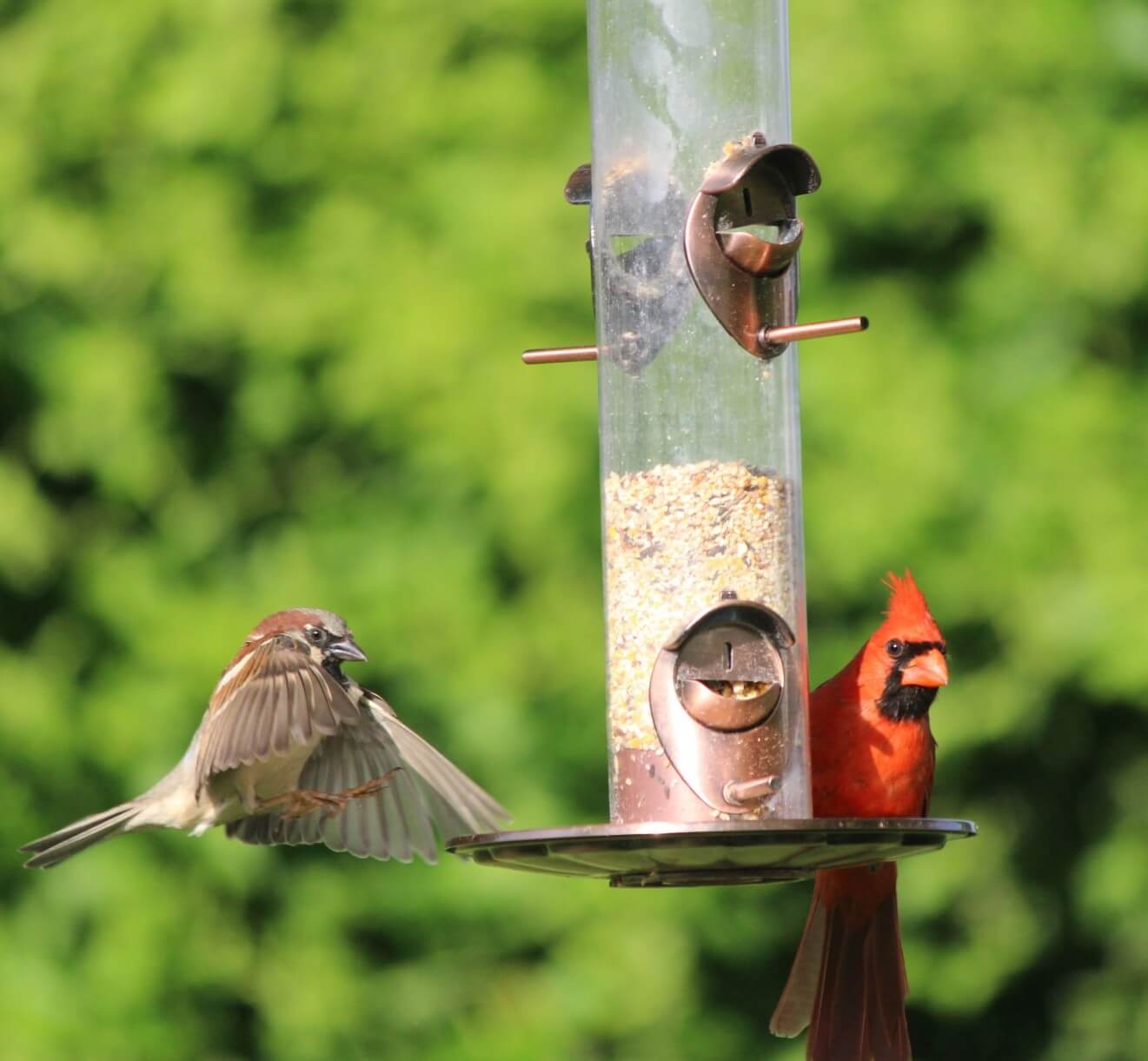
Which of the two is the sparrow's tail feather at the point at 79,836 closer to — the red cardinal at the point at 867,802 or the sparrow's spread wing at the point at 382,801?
the sparrow's spread wing at the point at 382,801

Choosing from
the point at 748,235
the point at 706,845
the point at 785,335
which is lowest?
the point at 706,845

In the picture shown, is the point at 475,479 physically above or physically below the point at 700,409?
above

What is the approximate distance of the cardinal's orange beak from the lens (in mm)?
4148

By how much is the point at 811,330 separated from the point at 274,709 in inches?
50.8

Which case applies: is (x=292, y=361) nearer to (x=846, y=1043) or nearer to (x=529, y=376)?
(x=529, y=376)

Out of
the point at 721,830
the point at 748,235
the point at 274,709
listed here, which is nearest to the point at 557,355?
the point at 748,235

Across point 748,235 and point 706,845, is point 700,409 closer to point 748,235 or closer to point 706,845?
point 748,235

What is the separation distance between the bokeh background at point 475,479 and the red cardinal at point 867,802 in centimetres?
123

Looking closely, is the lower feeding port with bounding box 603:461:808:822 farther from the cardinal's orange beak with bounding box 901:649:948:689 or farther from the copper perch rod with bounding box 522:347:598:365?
the cardinal's orange beak with bounding box 901:649:948:689

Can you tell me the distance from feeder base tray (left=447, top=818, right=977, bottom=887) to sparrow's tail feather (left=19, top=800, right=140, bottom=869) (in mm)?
1322

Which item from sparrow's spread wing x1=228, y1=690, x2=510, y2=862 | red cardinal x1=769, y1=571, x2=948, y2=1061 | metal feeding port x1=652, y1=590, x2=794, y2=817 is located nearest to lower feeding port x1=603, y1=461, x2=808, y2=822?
metal feeding port x1=652, y1=590, x2=794, y2=817

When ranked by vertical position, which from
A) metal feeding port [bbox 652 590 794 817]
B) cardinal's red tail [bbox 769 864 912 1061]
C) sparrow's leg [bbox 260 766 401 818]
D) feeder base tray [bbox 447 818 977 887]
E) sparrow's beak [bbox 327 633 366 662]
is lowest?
cardinal's red tail [bbox 769 864 912 1061]

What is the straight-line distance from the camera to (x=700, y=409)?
3881mm

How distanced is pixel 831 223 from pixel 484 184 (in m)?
1.04
